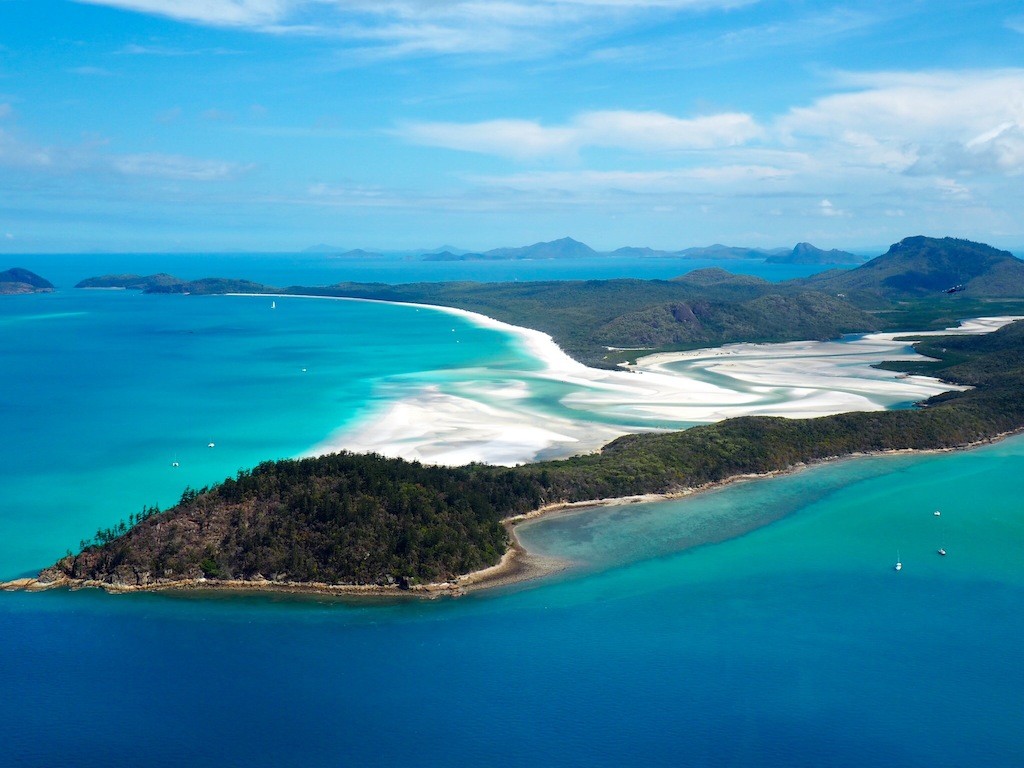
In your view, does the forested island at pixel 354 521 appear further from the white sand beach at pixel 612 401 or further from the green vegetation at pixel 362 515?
the white sand beach at pixel 612 401

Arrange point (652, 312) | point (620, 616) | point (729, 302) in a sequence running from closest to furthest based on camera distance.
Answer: point (620, 616)
point (652, 312)
point (729, 302)

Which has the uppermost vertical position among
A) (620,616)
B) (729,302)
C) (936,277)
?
(936,277)

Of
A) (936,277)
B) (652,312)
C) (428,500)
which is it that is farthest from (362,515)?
(936,277)

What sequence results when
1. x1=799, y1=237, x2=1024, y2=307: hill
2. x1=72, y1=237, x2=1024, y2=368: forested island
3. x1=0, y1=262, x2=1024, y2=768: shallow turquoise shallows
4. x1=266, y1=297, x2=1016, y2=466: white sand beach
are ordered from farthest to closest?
x1=799, y1=237, x2=1024, y2=307: hill
x1=72, y1=237, x2=1024, y2=368: forested island
x1=266, y1=297, x2=1016, y2=466: white sand beach
x1=0, y1=262, x2=1024, y2=768: shallow turquoise shallows

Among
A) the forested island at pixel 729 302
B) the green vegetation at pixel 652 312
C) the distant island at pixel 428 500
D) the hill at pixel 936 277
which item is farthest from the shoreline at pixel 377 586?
the hill at pixel 936 277

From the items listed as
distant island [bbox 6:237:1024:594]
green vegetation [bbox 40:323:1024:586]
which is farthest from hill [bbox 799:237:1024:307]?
green vegetation [bbox 40:323:1024:586]

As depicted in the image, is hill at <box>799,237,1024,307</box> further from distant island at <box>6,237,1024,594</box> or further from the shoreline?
the shoreline

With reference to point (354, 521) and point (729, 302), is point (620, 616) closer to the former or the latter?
point (354, 521)

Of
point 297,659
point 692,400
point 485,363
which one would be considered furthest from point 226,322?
point 297,659
